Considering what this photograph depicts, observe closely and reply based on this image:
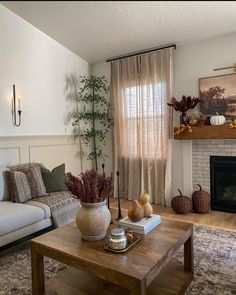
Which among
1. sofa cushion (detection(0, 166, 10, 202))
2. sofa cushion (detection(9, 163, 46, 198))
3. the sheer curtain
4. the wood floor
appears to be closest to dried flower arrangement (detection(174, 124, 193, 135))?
the sheer curtain

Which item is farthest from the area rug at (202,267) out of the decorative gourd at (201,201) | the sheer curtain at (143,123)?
the sheer curtain at (143,123)

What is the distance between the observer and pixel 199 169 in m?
3.61

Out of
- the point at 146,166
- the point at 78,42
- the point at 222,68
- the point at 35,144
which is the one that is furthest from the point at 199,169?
the point at 78,42

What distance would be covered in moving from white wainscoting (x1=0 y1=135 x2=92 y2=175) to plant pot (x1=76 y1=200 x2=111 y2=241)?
1968mm

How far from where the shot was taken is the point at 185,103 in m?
3.43

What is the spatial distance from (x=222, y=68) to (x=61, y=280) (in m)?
3.17

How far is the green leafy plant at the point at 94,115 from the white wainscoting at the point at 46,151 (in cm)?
22

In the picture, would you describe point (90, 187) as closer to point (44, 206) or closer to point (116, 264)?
point (116, 264)

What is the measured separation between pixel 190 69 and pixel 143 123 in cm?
106

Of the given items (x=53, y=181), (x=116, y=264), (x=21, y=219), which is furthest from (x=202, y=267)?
(x=53, y=181)

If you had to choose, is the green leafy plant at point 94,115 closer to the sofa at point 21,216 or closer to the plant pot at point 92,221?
the sofa at point 21,216

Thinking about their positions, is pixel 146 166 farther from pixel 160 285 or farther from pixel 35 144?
pixel 160 285

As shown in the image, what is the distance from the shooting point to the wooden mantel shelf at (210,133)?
314cm

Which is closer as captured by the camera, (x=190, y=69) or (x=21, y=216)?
(x=21, y=216)
